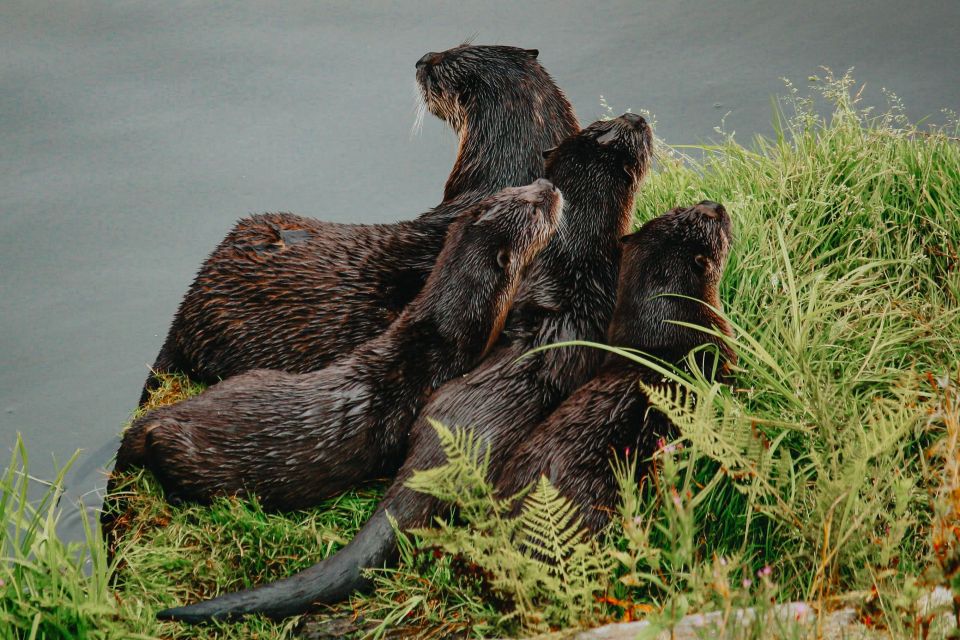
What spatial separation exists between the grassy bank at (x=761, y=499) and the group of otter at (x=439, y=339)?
10cm

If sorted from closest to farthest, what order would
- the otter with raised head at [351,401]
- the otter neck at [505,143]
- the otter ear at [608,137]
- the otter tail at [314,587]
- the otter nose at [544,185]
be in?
the otter tail at [314,587] < the otter with raised head at [351,401] < the otter nose at [544,185] < the otter ear at [608,137] < the otter neck at [505,143]

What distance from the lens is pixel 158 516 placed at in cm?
255

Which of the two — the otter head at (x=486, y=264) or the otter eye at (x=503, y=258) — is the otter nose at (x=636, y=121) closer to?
the otter head at (x=486, y=264)

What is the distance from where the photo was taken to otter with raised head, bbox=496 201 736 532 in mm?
2166

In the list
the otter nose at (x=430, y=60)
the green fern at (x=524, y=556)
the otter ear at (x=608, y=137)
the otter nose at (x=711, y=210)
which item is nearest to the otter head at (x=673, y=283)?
the otter nose at (x=711, y=210)

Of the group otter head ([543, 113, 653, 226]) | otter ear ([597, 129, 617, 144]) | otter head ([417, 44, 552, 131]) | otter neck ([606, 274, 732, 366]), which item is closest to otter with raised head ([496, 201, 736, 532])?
otter neck ([606, 274, 732, 366])

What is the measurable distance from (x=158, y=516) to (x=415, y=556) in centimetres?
71

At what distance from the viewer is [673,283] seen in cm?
249

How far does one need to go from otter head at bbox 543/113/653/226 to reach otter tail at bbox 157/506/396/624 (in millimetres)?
1072

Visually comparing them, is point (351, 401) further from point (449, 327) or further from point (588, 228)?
point (588, 228)

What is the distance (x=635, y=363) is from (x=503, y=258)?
0.47 m

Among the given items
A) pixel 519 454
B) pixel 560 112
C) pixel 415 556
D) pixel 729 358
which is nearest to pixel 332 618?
pixel 415 556

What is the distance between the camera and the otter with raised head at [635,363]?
2166 mm

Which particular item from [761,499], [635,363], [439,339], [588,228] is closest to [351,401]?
[439,339]
